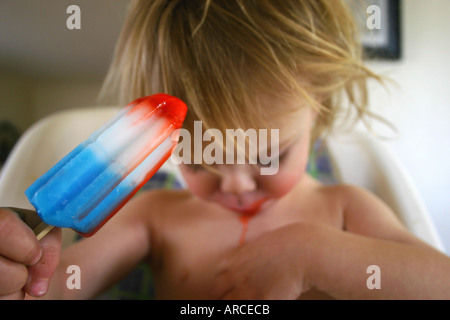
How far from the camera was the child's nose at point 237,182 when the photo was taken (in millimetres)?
474

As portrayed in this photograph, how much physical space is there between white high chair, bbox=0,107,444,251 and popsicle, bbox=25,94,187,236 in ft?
1.13

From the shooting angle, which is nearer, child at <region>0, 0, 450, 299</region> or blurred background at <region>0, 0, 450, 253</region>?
child at <region>0, 0, 450, 299</region>

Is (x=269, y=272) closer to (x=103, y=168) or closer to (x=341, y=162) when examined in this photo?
(x=103, y=168)

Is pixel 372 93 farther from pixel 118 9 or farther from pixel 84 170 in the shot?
pixel 84 170

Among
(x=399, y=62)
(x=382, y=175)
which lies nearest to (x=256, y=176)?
(x=382, y=175)

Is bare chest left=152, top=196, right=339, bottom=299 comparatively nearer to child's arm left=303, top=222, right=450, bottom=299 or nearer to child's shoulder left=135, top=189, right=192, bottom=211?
child's shoulder left=135, top=189, right=192, bottom=211

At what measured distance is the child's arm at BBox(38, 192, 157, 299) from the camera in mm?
528

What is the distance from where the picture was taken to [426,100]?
33.2 inches

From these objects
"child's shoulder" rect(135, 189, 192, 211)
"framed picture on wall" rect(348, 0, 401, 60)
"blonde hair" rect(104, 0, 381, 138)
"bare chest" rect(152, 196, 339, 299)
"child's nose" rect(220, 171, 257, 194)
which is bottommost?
"bare chest" rect(152, 196, 339, 299)

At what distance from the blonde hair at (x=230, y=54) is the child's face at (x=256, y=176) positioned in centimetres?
4

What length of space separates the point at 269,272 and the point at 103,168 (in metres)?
0.28

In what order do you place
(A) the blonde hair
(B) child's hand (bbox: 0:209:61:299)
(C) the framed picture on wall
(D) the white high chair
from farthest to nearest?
(C) the framed picture on wall
(D) the white high chair
(A) the blonde hair
(B) child's hand (bbox: 0:209:61:299)

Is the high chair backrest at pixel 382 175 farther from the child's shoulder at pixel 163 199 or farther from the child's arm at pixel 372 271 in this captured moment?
the child's shoulder at pixel 163 199

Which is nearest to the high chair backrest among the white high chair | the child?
the white high chair
